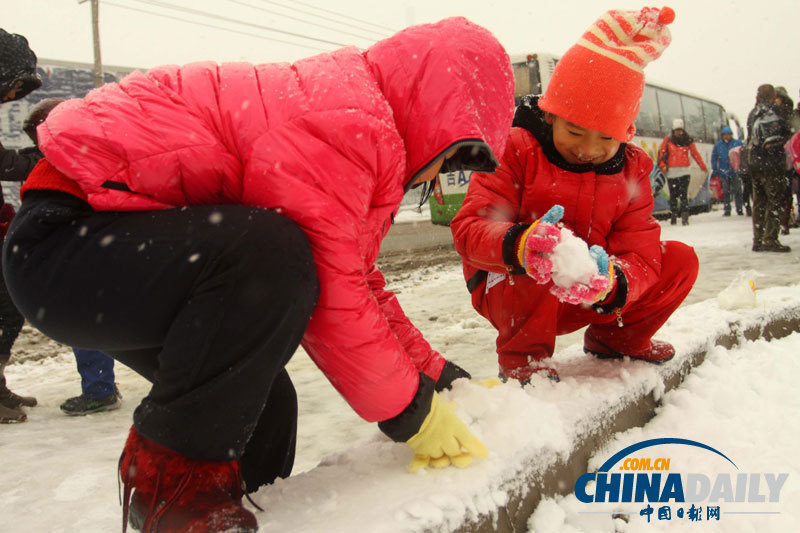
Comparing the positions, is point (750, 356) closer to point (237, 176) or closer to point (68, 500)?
point (237, 176)

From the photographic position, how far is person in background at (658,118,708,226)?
458 inches

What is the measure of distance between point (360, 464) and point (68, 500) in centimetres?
88

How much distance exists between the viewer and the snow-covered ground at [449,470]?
1179 millimetres

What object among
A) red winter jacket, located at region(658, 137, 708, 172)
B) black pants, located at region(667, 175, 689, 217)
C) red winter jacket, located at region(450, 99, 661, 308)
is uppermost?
red winter jacket, located at region(450, 99, 661, 308)

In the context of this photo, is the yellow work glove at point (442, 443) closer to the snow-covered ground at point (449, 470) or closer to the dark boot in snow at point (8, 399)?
the snow-covered ground at point (449, 470)

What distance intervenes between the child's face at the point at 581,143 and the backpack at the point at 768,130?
544 cm

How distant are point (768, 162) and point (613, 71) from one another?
5576 millimetres

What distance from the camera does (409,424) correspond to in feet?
3.94

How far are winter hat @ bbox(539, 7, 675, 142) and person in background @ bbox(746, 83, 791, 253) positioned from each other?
17.8 ft

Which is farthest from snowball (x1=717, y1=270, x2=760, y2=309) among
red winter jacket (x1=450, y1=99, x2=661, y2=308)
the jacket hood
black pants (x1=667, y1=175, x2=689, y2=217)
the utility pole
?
the utility pole

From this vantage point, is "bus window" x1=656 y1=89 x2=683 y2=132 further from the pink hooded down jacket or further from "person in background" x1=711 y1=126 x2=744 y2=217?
the pink hooded down jacket

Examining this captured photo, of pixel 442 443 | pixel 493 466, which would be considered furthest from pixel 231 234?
pixel 493 466

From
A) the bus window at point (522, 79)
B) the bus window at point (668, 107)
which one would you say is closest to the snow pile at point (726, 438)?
the bus window at point (522, 79)

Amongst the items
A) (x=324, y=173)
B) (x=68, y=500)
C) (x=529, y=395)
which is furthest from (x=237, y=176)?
(x=68, y=500)
